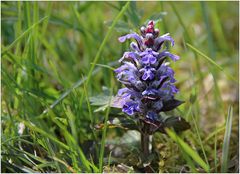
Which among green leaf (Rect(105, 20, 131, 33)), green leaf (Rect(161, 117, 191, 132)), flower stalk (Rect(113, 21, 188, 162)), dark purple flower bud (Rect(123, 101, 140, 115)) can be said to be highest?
green leaf (Rect(105, 20, 131, 33))

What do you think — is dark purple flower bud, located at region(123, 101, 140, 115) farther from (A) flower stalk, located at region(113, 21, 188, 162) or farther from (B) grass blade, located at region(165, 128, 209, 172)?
(B) grass blade, located at region(165, 128, 209, 172)

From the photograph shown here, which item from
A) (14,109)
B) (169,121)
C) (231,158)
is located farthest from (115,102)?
(231,158)

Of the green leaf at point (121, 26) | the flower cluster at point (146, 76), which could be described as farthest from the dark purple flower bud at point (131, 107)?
the green leaf at point (121, 26)

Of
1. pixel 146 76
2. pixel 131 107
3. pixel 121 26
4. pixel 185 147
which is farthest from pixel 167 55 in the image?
pixel 121 26

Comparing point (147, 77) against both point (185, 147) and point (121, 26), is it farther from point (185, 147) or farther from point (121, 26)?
point (121, 26)

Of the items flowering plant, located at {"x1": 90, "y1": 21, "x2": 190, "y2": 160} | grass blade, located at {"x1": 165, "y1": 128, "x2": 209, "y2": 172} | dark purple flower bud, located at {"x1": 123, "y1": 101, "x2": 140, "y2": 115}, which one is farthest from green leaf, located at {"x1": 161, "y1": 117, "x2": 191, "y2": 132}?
grass blade, located at {"x1": 165, "y1": 128, "x2": 209, "y2": 172}

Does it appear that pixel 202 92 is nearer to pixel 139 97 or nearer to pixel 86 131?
pixel 86 131
